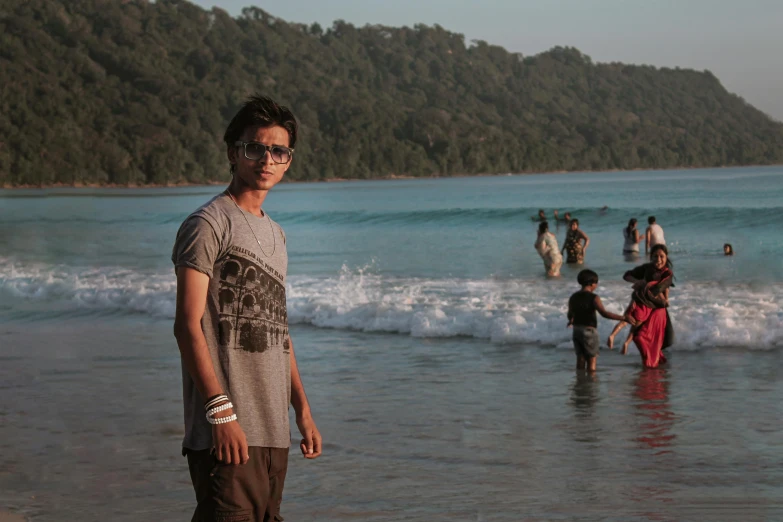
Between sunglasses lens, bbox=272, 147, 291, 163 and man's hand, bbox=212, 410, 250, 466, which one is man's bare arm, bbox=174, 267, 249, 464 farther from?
sunglasses lens, bbox=272, 147, 291, 163

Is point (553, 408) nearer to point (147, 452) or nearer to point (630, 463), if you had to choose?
point (630, 463)

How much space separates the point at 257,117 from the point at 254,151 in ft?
0.36

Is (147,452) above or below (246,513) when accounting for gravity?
below

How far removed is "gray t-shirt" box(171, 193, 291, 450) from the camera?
3.05m

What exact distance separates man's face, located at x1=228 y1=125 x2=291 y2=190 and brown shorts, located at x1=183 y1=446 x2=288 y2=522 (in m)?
0.81

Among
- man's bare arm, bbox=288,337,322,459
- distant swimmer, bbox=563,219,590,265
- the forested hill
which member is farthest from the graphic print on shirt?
the forested hill

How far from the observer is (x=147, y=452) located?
23.1ft

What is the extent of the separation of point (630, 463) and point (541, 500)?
109 centimetres

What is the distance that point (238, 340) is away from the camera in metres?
3.11

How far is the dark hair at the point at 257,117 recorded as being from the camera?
3.32 m

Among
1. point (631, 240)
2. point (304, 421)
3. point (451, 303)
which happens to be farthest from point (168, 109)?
point (304, 421)

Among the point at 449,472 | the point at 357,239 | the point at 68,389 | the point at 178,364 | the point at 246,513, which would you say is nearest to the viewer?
the point at 246,513

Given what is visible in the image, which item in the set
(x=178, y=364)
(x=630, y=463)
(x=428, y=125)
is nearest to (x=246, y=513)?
(x=630, y=463)

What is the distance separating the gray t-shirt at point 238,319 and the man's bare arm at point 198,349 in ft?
0.15
